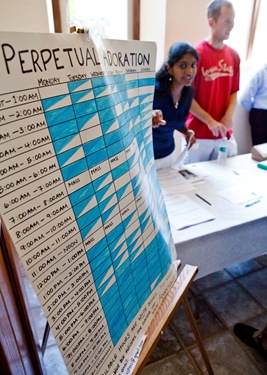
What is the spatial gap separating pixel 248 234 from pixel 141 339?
0.82 m

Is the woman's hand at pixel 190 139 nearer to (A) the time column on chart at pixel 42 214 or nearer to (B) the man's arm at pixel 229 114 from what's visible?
(B) the man's arm at pixel 229 114

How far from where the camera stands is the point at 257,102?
302cm

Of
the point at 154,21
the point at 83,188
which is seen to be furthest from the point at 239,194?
the point at 154,21

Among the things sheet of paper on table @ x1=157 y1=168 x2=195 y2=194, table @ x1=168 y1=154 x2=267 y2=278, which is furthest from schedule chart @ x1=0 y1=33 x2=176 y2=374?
sheet of paper on table @ x1=157 y1=168 x2=195 y2=194

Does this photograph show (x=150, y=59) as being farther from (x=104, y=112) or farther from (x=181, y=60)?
(x=181, y=60)

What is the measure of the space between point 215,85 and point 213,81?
0.04 meters

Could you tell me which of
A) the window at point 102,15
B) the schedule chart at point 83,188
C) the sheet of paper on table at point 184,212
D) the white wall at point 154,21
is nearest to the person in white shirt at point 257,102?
the white wall at point 154,21

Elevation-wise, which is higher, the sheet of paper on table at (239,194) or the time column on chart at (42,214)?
the time column on chart at (42,214)

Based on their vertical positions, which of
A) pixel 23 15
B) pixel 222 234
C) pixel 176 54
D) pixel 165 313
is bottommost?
pixel 222 234

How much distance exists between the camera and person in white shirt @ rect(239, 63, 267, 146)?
2.86m

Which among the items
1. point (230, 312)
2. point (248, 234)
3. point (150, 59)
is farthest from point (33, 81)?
point (230, 312)

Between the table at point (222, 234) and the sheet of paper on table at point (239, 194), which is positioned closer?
the table at point (222, 234)

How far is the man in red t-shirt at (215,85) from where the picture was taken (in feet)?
6.25

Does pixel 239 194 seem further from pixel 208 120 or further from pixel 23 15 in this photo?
pixel 23 15
